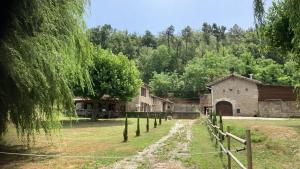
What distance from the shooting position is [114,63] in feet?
136

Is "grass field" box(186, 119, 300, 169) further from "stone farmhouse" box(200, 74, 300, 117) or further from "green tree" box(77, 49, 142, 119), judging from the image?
"stone farmhouse" box(200, 74, 300, 117)

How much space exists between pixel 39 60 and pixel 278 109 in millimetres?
42814

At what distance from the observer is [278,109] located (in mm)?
48000

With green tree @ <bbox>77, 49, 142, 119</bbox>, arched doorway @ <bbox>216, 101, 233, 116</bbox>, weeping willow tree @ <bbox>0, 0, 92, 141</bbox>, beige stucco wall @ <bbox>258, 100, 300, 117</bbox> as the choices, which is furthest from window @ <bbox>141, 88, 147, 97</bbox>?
weeping willow tree @ <bbox>0, 0, 92, 141</bbox>

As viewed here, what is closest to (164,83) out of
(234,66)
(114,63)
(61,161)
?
(234,66)

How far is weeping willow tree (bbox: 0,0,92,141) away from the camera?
9211 mm

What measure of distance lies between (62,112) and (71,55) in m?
2.16

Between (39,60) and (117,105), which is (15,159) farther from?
(117,105)

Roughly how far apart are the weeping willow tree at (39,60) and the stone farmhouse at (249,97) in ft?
124

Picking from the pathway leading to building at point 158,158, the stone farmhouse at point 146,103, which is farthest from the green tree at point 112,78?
the pathway leading to building at point 158,158

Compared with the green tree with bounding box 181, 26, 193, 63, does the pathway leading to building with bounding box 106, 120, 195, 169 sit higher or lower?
lower

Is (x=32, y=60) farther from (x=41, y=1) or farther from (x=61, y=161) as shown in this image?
(x=61, y=161)

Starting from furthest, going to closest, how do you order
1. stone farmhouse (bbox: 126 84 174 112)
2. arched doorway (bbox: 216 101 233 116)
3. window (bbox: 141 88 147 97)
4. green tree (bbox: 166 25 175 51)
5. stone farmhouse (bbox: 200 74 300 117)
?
green tree (bbox: 166 25 175 51), window (bbox: 141 88 147 97), stone farmhouse (bbox: 126 84 174 112), arched doorway (bbox: 216 101 233 116), stone farmhouse (bbox: 200 74 300 117)

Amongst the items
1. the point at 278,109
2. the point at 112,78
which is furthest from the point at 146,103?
the point at 112,78
